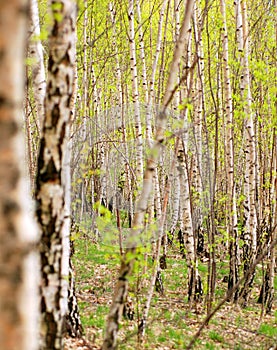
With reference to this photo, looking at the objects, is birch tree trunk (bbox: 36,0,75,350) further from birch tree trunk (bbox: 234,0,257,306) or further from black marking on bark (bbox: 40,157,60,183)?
birch tree trunk (bbox: 234,0,257,306)

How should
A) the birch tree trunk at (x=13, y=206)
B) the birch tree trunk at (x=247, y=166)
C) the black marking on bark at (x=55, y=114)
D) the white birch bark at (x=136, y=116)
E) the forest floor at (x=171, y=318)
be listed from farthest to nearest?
the birch tree trunk at (x=247, y=166)
the white birch bark at (x=136, y=116)
the forest floor at (x=171, y=318)
the black marking on bark at (x=55, y=114)
the birch tree trunk at (x=13, y=206)

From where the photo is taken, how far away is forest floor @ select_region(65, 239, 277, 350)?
659 centimetres

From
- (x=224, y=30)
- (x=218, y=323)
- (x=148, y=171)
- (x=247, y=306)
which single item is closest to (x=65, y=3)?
(x=148, y=171)

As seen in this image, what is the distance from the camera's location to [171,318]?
26.0 ft

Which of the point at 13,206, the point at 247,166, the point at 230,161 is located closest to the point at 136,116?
the point at 230,161

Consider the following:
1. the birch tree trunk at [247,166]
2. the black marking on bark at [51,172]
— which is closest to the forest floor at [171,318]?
the birch tree trunk at [247,166]

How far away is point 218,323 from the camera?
7.97 meters

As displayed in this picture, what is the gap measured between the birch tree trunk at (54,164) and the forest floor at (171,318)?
6.92ft

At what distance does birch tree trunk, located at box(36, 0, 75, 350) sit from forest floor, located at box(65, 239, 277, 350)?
2.11 m

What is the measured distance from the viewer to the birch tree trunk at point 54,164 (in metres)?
2.78

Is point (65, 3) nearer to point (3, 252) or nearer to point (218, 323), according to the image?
point (3, 252)

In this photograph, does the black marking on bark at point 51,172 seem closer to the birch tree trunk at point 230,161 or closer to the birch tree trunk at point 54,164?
the birch tree trunk at point 54,164

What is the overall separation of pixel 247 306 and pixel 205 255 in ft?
14.6

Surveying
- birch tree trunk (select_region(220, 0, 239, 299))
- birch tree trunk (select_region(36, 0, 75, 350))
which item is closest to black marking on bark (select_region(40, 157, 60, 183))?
birch tree trunk (select_region(36, 0, 75, 350))
